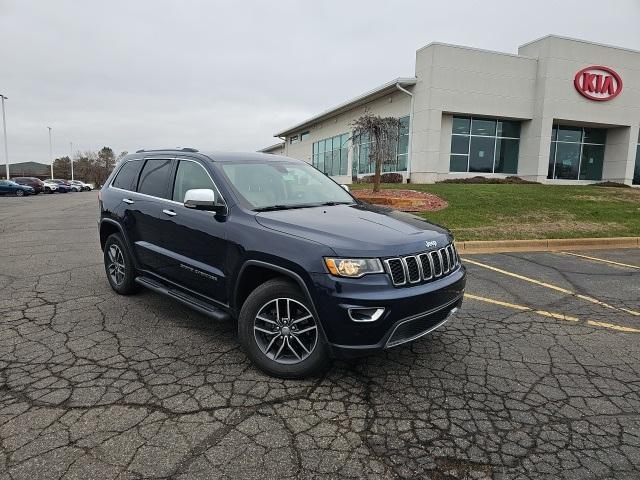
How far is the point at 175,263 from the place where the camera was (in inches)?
171

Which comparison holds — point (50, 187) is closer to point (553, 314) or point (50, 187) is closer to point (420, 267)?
point (553, 314)

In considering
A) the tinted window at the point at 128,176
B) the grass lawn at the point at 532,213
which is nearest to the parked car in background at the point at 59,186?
the grass lawn at the point at 532,213

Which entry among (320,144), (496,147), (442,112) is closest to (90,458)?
(442,112)

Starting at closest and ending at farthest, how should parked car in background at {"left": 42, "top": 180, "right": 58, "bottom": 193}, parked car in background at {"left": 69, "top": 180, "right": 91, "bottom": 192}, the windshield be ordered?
the windshield → parked car in background at {"left": 42, "top": 180, "right": 58, "bottom": 193} → parked car in background at {"left": 69, "top": 180, "right": 91, "bottom": 192}

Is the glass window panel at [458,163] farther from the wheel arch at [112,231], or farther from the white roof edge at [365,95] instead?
the wheel arch at [112,231]

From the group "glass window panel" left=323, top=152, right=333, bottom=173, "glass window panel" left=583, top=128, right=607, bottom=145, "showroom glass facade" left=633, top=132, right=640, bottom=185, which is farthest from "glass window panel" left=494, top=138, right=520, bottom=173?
"glass window panel" left=323, top=152, right=333, bottom=173

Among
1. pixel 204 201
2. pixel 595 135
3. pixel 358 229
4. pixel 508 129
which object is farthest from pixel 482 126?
pixel 204 201

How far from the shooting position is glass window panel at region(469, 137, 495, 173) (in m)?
25.8

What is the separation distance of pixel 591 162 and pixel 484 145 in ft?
28.4

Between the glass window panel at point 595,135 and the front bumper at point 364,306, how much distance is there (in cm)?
3091

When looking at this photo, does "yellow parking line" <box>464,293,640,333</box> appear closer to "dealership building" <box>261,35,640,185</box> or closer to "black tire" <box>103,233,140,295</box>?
"black tire" <box>103,233,140,295</box>

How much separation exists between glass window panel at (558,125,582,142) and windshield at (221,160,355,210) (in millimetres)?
27427

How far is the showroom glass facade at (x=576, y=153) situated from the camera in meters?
27.4

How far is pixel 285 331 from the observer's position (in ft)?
11.1
